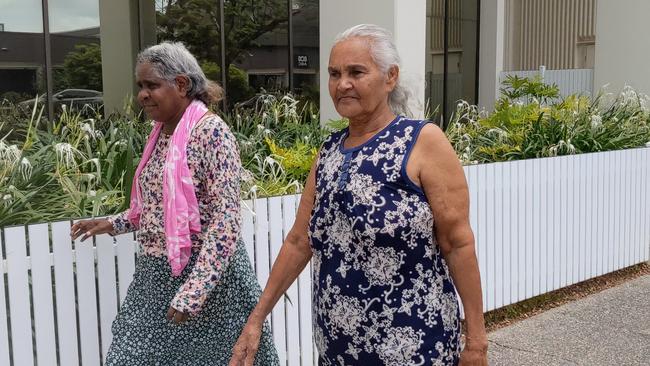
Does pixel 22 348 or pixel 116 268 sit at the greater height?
pixel 116 268

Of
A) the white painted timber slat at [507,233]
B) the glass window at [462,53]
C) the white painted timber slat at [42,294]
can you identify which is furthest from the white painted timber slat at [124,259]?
the glass window at [462,53]

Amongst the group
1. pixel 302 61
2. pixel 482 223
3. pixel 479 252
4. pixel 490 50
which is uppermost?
pixel 490 50

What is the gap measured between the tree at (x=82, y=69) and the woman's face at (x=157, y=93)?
26.2 ft

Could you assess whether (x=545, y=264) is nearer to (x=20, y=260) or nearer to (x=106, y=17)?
(x=20, y=260)

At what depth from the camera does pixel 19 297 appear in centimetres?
329

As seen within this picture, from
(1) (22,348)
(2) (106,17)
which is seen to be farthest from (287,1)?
(1) (22,348)

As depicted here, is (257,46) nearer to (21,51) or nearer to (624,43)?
(21,51)

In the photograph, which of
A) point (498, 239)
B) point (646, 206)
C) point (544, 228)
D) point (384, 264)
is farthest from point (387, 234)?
point (646, 206)

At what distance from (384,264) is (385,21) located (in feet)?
18.2

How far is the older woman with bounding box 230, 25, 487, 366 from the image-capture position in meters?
2.32

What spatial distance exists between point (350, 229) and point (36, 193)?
224cm

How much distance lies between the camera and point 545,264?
21.0 ft

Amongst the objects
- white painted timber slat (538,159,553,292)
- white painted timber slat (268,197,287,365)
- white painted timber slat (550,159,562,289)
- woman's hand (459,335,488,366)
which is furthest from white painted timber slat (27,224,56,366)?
white painted timber slat (550,159,562,289)

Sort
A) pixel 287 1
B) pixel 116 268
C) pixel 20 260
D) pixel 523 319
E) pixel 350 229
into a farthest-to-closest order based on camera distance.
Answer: pixel 287 1 → pixel 523 319 → pixel 116 268 → pixel 20 260 → pixel 350 229
